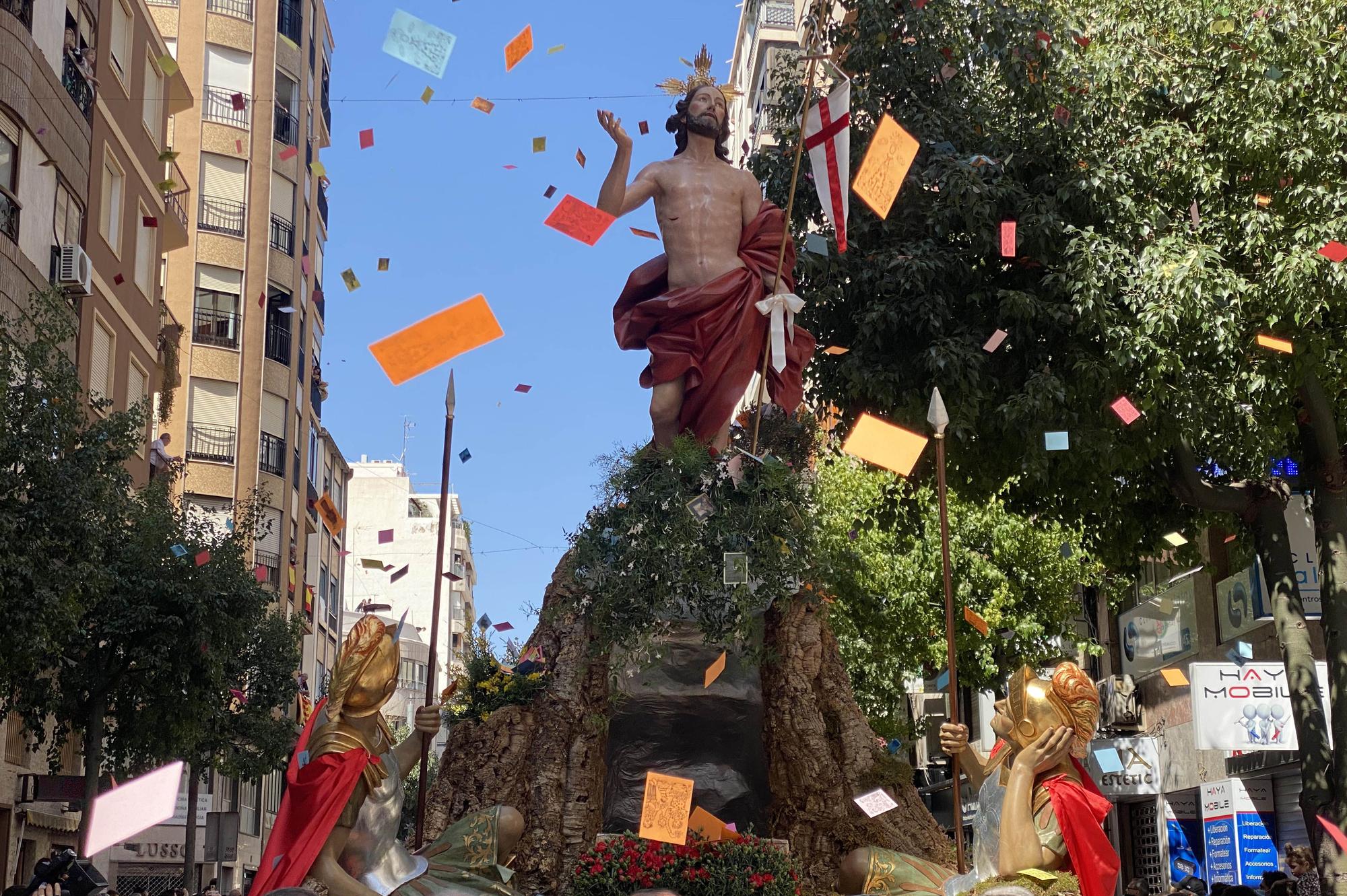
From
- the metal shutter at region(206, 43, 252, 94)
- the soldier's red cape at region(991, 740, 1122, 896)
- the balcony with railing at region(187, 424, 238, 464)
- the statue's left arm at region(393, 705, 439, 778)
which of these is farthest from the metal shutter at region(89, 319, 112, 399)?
the soldier's red cape at region(991, 740, 1122, 896)

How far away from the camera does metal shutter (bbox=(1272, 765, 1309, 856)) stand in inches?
847

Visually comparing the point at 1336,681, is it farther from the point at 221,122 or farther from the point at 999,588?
the point at 221,122

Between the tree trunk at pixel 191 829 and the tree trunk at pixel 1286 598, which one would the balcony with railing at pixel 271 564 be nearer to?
the tree trunk at pixel 191 829

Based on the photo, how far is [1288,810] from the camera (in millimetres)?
21797

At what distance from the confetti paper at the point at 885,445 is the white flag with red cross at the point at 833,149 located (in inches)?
64.4

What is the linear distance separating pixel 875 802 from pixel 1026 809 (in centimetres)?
206

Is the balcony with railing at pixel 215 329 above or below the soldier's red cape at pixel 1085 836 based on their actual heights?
above

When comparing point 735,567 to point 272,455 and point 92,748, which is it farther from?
point 272,455

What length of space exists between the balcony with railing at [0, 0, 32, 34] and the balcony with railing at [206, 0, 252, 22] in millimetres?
21641

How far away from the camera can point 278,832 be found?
28.4ft

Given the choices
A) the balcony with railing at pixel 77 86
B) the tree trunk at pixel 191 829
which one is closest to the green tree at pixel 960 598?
the tree trunk at pixel 191 829

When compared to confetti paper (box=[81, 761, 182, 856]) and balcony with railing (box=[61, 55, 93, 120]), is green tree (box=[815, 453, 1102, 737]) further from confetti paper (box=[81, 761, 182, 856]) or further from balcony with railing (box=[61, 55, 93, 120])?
confetti paper (box=[81, 761, 182, 856])

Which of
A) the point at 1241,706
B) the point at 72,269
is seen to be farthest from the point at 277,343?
the point at 1241,706

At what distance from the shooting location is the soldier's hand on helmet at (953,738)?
874 centimetres
